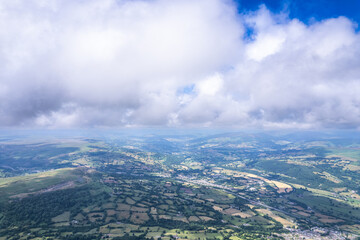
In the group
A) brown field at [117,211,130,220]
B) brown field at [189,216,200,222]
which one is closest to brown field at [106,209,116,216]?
brown field at [117,211,130,220]

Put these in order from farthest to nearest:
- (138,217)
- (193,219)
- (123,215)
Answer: (193,219) → (123,215) → (138,217)

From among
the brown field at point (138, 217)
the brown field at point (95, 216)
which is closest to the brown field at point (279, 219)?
the brown field at point (138, 217)

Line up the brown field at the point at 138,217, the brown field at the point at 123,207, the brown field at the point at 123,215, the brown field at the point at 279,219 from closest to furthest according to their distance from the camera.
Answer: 1. the brown field at the point at 138,217
2. the brown field at the point at 123,215
3. the brown field at the point at 279,219
4. the brown field at the point at 123,207

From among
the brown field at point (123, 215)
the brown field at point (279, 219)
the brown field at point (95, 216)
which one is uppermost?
the brown field at point (95, 216)

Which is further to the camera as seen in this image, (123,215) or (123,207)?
(123,207)

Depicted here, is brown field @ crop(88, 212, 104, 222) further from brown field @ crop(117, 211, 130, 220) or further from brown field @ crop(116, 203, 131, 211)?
brown field @ crop(116, 203, 131, 211)

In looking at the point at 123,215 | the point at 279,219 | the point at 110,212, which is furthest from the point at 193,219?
the point at 279,219

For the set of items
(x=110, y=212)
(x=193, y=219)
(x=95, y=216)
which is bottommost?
(x=193, y=219)

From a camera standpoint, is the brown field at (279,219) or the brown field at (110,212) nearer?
the brown field at (110,212)

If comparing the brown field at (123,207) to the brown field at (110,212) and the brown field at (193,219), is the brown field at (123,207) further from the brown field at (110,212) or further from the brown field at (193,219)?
the brown field at (193,219)

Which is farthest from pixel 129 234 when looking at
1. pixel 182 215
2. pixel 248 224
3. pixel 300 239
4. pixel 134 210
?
pixel 300 239

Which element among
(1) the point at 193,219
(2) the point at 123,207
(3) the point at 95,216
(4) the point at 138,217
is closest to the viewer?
(3) the point at 95,216

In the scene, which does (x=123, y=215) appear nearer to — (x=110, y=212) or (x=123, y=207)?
(x=110, y=212)

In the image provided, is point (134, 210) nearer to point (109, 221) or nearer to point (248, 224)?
point (109, 221)
